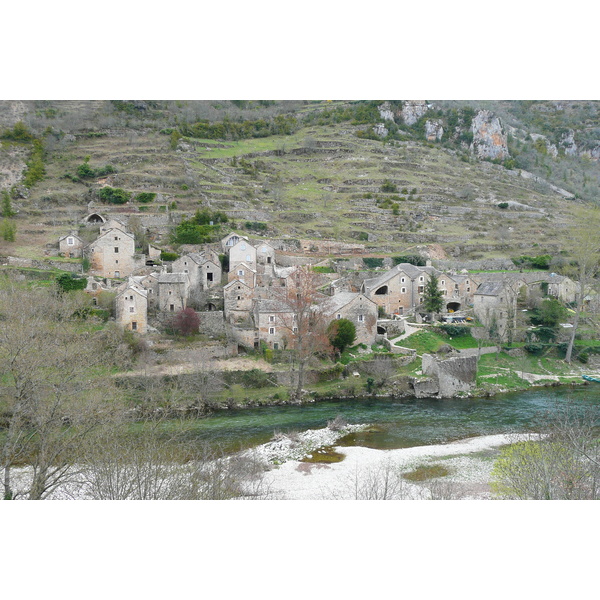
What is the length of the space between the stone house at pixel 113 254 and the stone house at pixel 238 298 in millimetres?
5209

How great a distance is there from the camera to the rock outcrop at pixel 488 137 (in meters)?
52.8

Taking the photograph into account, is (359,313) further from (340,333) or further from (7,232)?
(7,232)

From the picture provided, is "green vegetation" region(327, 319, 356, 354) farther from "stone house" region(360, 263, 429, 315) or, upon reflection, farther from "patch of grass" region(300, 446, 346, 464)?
"patch of grass" region(300, 446, 346, 464)

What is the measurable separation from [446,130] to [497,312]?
39.0m

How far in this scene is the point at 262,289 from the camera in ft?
74.4

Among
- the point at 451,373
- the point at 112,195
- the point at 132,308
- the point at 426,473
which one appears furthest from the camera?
the point at 112,195

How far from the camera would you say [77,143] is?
1421 inches

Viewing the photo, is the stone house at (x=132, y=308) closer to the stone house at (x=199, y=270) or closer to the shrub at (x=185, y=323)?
the shrub at (x=185, y=323)

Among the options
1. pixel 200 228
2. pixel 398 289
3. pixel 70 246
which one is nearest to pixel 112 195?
pixel 200 228

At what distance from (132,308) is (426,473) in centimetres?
1368

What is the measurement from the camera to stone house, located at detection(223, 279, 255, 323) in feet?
71.1

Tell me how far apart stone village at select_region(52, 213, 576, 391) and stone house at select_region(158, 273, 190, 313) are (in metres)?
0.04

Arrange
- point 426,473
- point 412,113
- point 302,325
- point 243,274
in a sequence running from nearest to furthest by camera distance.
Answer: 1. point 426,473
2. point 302,325
3. point 243,274
4. point 412,113

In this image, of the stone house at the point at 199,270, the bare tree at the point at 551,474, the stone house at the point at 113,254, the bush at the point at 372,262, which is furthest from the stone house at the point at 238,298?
the bare tree at the point at 551,474
